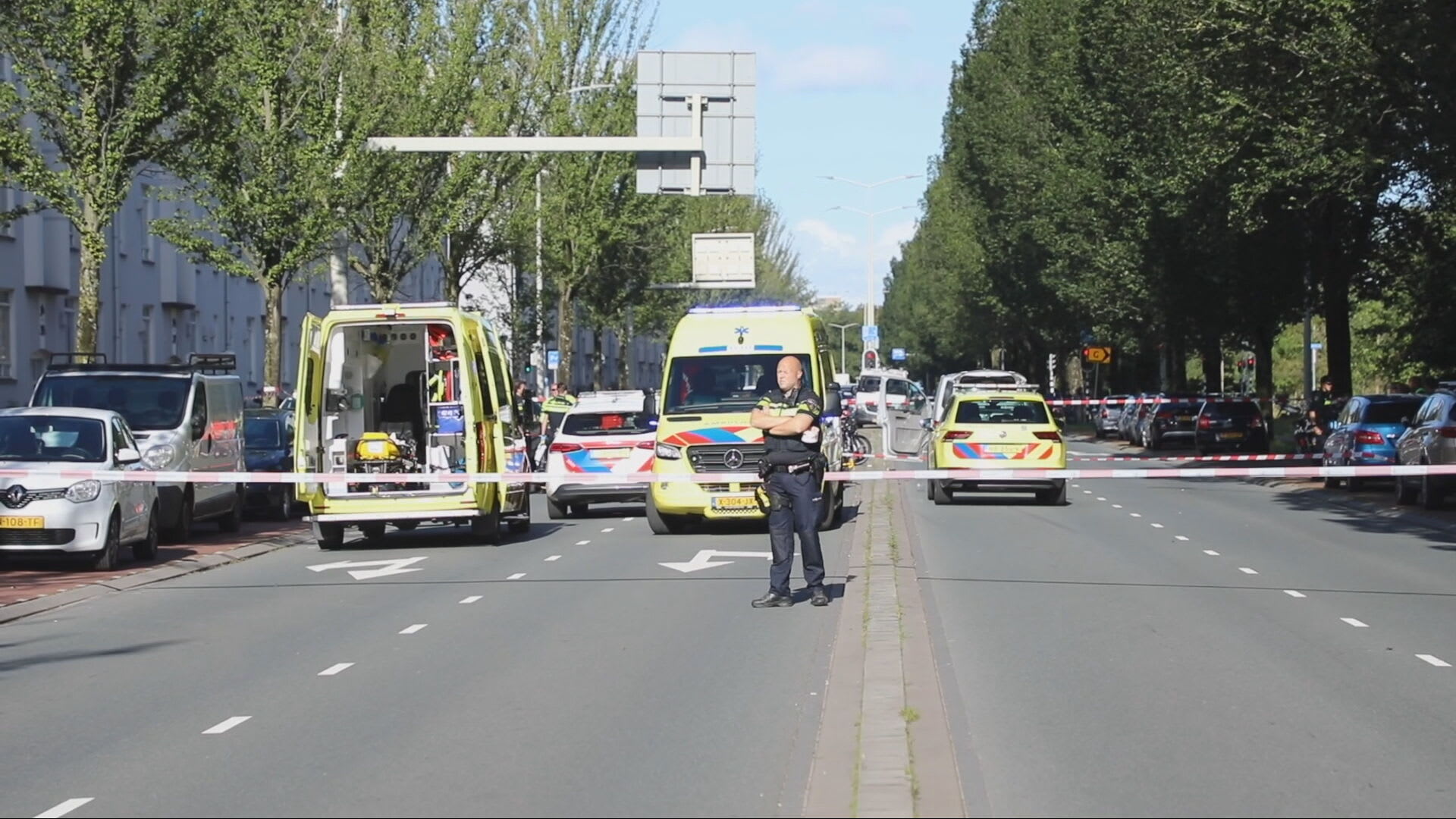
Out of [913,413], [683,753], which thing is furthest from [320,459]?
[913,413]

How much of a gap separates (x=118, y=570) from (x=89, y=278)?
9581 millimetres

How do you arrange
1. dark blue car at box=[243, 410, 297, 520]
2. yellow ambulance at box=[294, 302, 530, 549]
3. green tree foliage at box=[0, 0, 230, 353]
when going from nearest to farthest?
yellow ambulance at box=[294, 302, 530, 549] → green tree foliage at box=[0, 0, 230, 353] → dark blue car at box=[243, 410, 297, 520]

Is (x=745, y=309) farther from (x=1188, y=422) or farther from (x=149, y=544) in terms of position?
(x=1188, y=422)

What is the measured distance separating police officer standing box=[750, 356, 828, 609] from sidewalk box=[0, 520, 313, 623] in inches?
230

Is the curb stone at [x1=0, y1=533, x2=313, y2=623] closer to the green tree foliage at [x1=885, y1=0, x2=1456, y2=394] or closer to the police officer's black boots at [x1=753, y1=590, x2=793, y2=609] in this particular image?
the police officer's black boots at [x1=753, y1=590, x2=793, y2=609]

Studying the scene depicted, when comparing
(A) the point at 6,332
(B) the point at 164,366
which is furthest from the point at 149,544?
(A) the point at 6,332

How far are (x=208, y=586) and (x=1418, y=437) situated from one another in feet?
54.8

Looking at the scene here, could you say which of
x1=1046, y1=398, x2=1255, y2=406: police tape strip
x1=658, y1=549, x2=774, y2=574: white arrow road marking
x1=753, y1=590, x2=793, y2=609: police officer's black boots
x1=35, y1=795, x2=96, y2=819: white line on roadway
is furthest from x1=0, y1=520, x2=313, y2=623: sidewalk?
x1=1046, y1=398, x2=1255, y2=406: police tape strip

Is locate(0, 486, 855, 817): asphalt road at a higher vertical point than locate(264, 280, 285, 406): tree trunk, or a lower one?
lower

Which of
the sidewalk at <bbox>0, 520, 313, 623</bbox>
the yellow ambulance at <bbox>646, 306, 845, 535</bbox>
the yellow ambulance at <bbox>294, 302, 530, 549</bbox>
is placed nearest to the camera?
the sidewalk at <bbox>0, 520, 313, 623</bbox>

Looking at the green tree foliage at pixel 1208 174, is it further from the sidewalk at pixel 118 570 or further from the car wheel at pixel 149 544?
the car wheel at pixel 149 544

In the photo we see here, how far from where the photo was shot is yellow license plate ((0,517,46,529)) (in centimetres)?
1747

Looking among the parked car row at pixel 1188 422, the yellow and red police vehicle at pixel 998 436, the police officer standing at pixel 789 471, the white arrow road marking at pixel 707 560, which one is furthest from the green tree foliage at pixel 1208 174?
the police officer standing at pixel 789 471

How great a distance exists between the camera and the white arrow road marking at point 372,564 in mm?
18031
